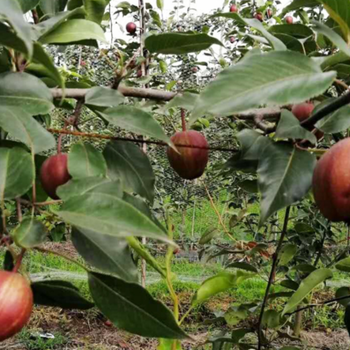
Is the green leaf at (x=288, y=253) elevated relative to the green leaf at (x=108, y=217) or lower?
lower

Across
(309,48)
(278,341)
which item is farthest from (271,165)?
(278,341)

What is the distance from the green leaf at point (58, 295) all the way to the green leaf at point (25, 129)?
12 centimetres

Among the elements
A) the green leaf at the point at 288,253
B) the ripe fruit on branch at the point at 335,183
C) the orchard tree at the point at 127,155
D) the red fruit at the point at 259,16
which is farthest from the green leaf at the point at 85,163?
the red fruit at the point at 259,16

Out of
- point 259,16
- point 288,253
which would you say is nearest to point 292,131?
point 288,253

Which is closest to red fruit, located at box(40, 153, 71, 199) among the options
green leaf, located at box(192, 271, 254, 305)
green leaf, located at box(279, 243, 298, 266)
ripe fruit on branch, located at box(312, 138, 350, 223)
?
ripe fruit on branch, located at box(312, 138, 350, 223)

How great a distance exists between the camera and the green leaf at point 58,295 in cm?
48

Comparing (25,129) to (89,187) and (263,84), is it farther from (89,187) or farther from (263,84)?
(263,84)

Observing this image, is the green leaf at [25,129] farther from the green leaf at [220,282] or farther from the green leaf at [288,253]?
the green leaf at [288,253]

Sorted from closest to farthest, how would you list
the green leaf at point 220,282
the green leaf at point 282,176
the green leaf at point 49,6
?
the green leaf at point 282,176
the green leaf at point 49,6
the green leaf at point 220,282

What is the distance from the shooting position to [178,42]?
603mm

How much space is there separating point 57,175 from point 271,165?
21 centimetres

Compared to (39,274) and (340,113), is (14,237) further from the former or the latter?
(39,274)

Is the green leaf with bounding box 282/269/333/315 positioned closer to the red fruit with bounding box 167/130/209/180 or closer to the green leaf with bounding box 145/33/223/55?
the red fruit with bounding box 167/130/209/180

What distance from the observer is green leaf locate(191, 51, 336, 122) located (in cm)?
37
